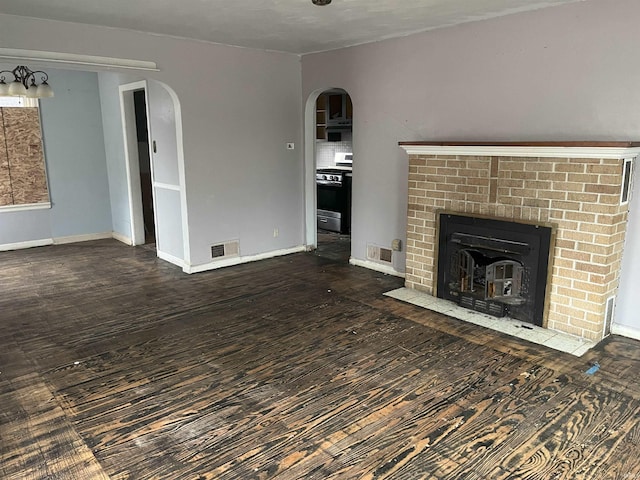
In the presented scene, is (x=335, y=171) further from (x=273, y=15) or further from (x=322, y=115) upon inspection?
(x=273, y=15)

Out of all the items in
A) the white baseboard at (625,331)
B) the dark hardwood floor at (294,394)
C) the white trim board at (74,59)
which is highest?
the white trim board at (74,59)

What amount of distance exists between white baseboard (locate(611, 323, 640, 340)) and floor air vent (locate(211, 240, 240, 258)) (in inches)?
149

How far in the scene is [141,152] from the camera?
733 centimetres

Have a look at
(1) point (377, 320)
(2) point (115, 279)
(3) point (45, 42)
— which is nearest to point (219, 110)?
(3) point (45, 42)

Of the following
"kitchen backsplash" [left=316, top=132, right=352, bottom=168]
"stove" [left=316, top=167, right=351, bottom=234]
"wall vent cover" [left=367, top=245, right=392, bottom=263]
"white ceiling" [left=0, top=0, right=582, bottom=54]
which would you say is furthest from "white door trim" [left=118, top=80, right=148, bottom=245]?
"wall vent cover" [left=367, top=245, right=392, bottom=263]

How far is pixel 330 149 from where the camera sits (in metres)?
7.93

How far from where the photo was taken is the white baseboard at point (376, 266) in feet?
16.5

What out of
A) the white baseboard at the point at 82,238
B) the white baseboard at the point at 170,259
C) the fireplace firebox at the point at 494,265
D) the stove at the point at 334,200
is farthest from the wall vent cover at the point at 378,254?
the white baseboard at the point at 82,238

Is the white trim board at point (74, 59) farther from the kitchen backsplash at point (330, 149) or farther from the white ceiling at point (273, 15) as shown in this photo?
the kitchen backsplash at point (330, 149)

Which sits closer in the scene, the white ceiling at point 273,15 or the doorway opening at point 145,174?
the white ceiling at point 273,15

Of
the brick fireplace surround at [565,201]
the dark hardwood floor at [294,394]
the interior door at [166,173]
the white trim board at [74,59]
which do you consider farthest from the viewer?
the interior door at [166,173]

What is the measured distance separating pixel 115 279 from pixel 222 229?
1248 millimetres

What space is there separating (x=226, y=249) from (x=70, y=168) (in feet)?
9.90

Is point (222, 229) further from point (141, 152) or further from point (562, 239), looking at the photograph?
point (562, 239)
